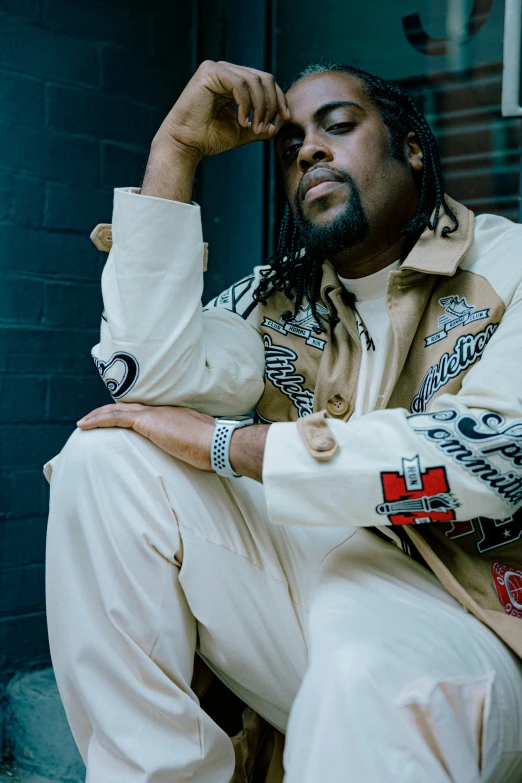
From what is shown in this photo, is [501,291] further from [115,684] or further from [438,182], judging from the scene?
[115,684]

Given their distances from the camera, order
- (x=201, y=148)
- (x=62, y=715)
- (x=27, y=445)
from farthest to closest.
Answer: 1. (x=27, y=445)
2. (x=62, y=715)
3. (x=201, y=148)

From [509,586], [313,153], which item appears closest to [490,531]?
[509,586]

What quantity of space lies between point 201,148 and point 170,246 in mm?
320

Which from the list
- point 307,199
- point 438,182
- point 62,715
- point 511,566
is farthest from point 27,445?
point 511,566

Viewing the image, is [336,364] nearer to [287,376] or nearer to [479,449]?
[287,376]

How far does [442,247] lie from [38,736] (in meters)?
1.93

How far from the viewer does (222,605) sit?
5.91ft

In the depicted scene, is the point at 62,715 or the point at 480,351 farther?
the point at 62,715

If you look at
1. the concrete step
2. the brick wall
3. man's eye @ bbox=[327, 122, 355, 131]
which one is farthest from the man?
the concrete step

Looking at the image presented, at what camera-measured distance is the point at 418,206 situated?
2.31m

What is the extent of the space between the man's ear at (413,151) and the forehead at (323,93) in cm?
14

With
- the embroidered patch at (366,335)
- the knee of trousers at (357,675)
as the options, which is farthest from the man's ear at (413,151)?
the knee of trousers at (357,675)

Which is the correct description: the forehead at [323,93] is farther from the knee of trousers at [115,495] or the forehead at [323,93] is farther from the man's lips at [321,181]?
the knee of trousers at [115,495]

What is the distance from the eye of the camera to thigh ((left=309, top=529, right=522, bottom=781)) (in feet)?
4.58
